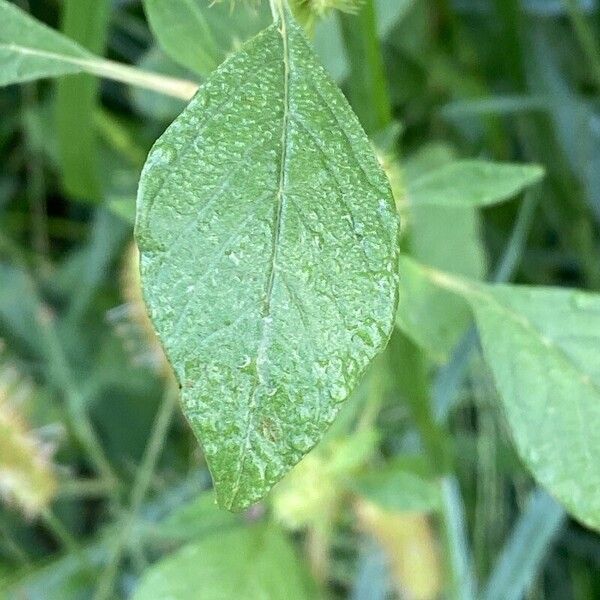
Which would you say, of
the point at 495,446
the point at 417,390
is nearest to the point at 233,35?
the point at 417,390

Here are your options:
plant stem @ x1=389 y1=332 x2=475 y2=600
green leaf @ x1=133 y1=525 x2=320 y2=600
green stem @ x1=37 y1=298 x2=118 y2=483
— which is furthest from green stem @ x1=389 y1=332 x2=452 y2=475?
green stem @ x1=37 y1=298 x2=118 y2=483

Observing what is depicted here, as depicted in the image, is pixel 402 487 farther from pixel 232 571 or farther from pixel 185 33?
pixel 185 33

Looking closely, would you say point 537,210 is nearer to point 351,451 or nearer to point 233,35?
point 351,451

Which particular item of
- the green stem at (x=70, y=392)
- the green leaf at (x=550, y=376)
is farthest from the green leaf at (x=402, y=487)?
the green stem at (x=70, y=392)

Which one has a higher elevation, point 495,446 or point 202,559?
point 202,559

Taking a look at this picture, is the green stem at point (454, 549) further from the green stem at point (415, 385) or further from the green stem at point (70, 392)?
the green stem at point (70, 392)

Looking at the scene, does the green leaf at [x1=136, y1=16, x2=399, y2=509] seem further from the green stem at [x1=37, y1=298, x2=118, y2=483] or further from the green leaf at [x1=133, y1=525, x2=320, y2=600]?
the green stem at [x1=37, y1=298, x2=118, y2=483]

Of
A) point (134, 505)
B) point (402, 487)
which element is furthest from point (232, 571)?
point (134, 505)
